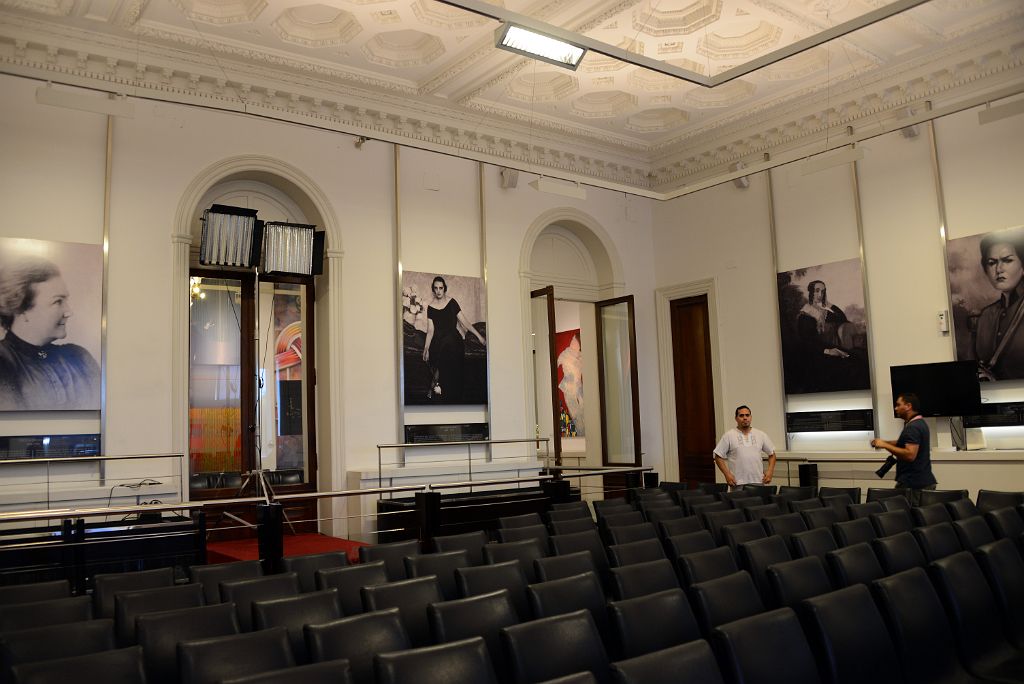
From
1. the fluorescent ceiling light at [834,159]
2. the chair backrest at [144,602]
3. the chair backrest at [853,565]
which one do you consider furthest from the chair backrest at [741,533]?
the fluorescent ceiling light at [834,159]

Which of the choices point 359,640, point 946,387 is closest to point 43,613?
point 359,640

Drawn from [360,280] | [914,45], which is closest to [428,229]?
[360,280]

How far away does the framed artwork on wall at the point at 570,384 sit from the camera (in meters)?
13.7

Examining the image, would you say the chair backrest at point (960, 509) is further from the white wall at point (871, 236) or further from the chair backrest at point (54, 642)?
the chair backrest at point (54, 642)

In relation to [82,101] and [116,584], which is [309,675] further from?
[82,101]

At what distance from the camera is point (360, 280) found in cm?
927

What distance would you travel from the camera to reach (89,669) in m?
2.48

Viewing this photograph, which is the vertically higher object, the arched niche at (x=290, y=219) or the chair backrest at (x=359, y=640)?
the arched niche at (x=290, y=219)

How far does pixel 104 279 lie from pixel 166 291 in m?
0.57

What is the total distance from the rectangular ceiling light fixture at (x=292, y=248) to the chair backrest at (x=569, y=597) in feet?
20.3

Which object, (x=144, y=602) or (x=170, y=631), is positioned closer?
(x=170, y=631)

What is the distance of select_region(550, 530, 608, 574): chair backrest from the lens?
4.73m

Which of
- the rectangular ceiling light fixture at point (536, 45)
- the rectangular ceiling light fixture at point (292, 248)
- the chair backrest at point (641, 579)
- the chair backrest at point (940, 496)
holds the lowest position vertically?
the chair backrest at point (641, 579)

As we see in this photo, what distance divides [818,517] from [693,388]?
19.7ft
